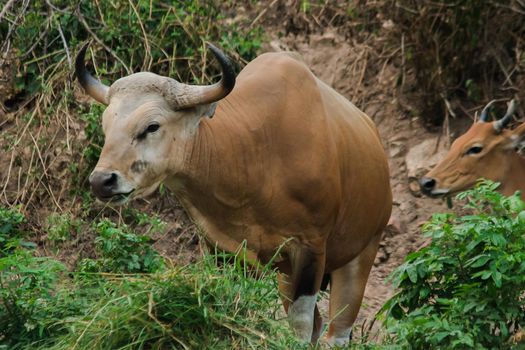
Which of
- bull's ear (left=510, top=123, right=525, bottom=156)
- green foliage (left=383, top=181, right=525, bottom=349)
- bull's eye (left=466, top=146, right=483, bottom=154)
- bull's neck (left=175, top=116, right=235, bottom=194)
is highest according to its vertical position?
bull's neck (left=175, top=116, right=235, bottom=194)

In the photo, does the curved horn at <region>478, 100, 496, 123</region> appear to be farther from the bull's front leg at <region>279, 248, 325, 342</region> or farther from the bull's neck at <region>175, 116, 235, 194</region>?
the bull's neck at <region>175, 116, 235, 194</region>

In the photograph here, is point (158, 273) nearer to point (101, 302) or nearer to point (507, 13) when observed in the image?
point (101, 302)

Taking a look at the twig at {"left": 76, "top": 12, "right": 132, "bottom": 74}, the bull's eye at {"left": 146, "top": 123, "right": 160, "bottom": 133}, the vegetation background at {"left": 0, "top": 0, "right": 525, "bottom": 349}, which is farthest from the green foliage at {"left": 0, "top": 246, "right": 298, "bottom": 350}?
the twig at {"left": 76, "top": 12, "right": 132, "bottom": 74}

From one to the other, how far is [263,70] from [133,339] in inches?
81.6

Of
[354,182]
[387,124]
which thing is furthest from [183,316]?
[387,124]

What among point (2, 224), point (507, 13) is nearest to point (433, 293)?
point (2, 224)

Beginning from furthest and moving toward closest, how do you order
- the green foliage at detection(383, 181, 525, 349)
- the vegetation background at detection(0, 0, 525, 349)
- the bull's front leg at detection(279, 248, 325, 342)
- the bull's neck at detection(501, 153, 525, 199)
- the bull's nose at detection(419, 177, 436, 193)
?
1. the bull's neck at detection(501, 153, 525, 199)
2. the bull's nose at detection(419, 177, 436, 193)
3. the vegetation background at detection(0, 0, 525, 349)
4. the bull's front leg at detection(279, 248, 325, 342)
5. the green foliage at detection(383, 181, 525, 349)

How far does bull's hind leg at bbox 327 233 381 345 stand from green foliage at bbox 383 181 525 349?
1406 millimetres

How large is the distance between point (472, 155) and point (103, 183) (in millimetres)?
4470

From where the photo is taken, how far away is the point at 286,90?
6.62 meters

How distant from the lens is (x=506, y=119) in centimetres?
918

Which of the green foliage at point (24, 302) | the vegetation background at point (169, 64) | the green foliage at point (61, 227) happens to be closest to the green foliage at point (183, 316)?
the green foliage at point (24, 302)

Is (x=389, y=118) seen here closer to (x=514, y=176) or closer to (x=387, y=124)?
(x=387, y=124)

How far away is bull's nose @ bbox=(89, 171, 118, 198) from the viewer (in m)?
5.67
